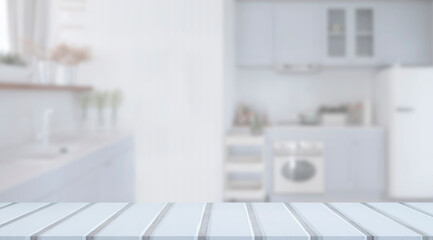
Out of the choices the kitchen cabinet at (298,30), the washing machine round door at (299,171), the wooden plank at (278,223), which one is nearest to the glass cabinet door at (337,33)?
the kitchen cabinet at (298,30)

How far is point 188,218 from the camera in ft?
2.60

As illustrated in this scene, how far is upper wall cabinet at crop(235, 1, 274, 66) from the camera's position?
4.88 meters

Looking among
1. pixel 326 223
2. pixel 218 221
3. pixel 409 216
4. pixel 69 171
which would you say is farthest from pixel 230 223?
pixel 69 171

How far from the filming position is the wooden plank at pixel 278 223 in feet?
2.26

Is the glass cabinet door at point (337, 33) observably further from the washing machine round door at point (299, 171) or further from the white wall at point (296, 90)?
the washing machine round door at point (299, 171)

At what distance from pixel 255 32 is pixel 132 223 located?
4.35 metres

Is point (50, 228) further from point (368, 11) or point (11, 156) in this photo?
point (368, 11)

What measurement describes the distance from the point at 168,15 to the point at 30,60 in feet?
4.55

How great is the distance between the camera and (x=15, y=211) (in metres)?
0.84

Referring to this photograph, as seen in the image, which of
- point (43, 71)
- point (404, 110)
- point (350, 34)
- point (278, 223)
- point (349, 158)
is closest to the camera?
point (278, 223)

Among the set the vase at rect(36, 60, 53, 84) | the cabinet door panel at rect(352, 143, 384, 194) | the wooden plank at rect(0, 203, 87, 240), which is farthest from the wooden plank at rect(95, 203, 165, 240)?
the cabinet door panel at rect(352, 143, 384, 194)

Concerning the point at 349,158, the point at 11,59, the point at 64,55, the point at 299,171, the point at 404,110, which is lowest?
the point at 299,171

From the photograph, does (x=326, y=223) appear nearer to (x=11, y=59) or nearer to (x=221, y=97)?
(x=11, y=59)

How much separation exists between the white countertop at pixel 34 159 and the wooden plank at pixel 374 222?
1.14 m
